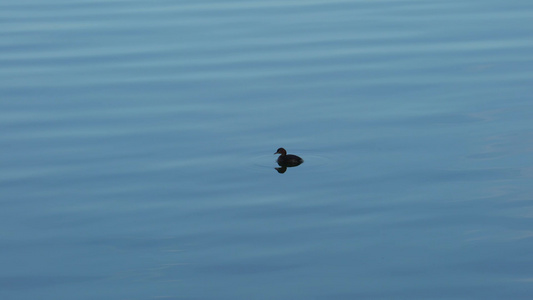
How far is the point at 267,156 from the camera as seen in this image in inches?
429

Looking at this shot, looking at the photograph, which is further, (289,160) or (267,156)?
(267,156)

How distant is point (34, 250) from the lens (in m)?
8.71

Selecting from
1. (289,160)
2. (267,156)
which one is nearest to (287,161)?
(289,160)

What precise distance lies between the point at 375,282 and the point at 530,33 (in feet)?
29.3

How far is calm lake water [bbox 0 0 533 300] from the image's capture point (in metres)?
8.12

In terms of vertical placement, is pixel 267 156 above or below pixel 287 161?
above

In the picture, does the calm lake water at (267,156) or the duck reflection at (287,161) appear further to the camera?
the duck reflection at (287,161)

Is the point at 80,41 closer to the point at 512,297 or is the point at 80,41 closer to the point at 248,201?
the point at 248,201

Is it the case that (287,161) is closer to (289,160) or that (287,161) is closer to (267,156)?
(289,160)

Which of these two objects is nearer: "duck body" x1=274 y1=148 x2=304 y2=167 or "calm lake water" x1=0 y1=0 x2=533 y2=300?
"calm lake water" x1=0 y1=0 x2=533 y2=300

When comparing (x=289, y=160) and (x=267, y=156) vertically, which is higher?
(x=267, y=156)

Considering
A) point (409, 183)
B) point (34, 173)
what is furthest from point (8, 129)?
point (409, 183)

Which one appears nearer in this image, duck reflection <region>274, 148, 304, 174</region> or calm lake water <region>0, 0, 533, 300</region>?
calm lake water <region>0, 0, 533, 300</region>

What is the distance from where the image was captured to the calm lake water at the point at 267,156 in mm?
8117
